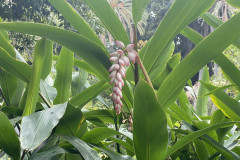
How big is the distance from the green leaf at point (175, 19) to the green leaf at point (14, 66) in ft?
0.70

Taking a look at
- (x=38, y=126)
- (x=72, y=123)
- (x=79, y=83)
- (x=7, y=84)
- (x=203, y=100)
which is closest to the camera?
(x=38, y=126)

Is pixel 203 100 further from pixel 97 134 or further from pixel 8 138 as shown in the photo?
pixel 8 138

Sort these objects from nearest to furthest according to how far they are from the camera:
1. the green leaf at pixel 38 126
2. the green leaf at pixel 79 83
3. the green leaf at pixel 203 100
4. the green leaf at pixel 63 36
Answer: the green leaf at pixel 38 126, the green leaf at pixel 63 36, the green leaf at pixel 79 83, the green leaf at pixel 203 100

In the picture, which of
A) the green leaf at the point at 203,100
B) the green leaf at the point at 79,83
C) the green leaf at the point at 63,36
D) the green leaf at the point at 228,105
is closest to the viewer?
the green leaf at the point at 63,36

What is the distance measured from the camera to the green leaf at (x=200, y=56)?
0.45 metres

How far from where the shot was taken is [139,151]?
0.44 meters

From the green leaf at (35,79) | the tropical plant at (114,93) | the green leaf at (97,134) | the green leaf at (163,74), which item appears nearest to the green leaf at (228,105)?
the tropical plant at (114,93)

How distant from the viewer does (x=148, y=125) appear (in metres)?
0.40

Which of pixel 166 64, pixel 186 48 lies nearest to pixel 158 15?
pixel 186 48

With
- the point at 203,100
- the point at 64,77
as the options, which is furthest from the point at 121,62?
the point at 203,100

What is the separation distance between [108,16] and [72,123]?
192 mm

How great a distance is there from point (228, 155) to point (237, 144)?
9 centimetres

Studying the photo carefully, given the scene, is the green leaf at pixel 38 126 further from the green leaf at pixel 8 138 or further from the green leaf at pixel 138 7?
the green leaf at pixel 138 7

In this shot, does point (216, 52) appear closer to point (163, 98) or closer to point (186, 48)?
point (163, 98)
